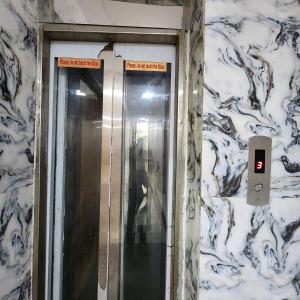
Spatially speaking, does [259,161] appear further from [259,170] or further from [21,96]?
[21,96]

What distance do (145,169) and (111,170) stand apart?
23 centimetres

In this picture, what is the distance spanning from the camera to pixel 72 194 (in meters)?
1.89

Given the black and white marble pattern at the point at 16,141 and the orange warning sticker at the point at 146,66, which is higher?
the orange warning sticker at the point at 146,66

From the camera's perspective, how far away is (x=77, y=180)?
6.22 feet

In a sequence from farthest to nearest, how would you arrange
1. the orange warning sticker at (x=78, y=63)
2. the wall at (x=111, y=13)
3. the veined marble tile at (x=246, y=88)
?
the orange warning sticker at (x=78, y=63), the wall at (x=111, y=13), the veined marble tile at (x=246, y=88)

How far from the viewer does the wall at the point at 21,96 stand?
1.37m

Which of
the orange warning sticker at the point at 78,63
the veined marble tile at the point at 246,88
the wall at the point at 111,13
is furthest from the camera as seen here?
the orange warning sticker at the point at 78,63

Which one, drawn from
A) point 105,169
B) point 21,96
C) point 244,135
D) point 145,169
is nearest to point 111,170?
point 105,169

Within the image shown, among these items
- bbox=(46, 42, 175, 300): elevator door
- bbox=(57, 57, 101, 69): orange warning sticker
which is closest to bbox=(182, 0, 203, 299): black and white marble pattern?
bbox=(46, 42, 175, 300): elevator door

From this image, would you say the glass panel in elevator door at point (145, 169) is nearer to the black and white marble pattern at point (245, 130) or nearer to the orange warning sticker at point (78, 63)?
the orange warning sticker at point (78, 63)

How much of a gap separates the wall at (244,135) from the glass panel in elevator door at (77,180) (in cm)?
82

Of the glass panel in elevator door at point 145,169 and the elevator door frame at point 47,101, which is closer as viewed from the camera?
the elevator door frame at point 47,101

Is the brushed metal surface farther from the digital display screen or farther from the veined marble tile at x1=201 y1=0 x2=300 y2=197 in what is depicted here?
the digital display screen

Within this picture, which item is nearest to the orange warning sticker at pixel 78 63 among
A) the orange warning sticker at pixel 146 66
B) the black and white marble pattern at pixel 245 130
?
the orange warning sticker at pixel 146 66
